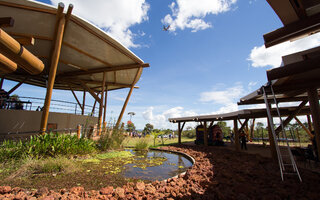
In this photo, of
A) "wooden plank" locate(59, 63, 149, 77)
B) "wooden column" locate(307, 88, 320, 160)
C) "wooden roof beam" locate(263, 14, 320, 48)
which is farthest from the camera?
"wooden plank" locate(59, 63, 149, 77)

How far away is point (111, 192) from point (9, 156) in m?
4.34

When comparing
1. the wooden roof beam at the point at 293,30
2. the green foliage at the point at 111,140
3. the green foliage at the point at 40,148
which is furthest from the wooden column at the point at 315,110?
the green foliage at the point at 40,148

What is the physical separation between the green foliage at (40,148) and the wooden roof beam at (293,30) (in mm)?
6617

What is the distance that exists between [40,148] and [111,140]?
321 centimetres

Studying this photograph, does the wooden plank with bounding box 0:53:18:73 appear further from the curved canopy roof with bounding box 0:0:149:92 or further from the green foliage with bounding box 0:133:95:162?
the green foliage with bounding box 0:133:95:162

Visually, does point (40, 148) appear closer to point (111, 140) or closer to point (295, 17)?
point (111, 140)

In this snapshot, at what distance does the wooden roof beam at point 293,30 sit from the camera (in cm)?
215

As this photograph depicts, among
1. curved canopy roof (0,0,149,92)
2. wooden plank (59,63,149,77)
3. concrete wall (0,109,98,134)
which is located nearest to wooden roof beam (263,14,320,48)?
curved canopy roof (0,0,149,92)

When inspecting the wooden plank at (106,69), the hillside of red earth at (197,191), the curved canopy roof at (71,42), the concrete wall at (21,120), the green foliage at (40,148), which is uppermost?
the curved canopy roof at (71,42)

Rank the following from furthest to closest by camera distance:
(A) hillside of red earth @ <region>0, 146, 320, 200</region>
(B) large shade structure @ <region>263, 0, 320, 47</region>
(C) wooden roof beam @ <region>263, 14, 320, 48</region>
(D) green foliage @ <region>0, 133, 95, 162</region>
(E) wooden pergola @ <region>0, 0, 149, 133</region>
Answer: (E) wooden pergola @ <region>0, 0, 149, 133</region> → (D) green foliage @ <region>0, 133, 95, 162</region> → (A) hillside of red earth @ <region>0, 146, 320, 200</region> → (C) wooden roof beam @ <region>263, 14, 320, 48</region> → (B) large shade structure @ <region>263, 0, 320, 47</region>

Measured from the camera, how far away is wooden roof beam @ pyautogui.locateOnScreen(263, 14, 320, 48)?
2146 mm

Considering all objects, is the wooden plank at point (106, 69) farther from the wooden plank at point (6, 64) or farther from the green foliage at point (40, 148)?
the wooden plank at point (6, 64)

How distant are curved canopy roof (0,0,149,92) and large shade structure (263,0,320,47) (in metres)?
5.88

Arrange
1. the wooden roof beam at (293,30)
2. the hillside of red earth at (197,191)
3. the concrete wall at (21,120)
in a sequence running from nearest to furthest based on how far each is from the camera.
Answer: the wooden roof beam at (293,30)
the hillside of red earth at (197,191)
the concrete wall at (21,120)
